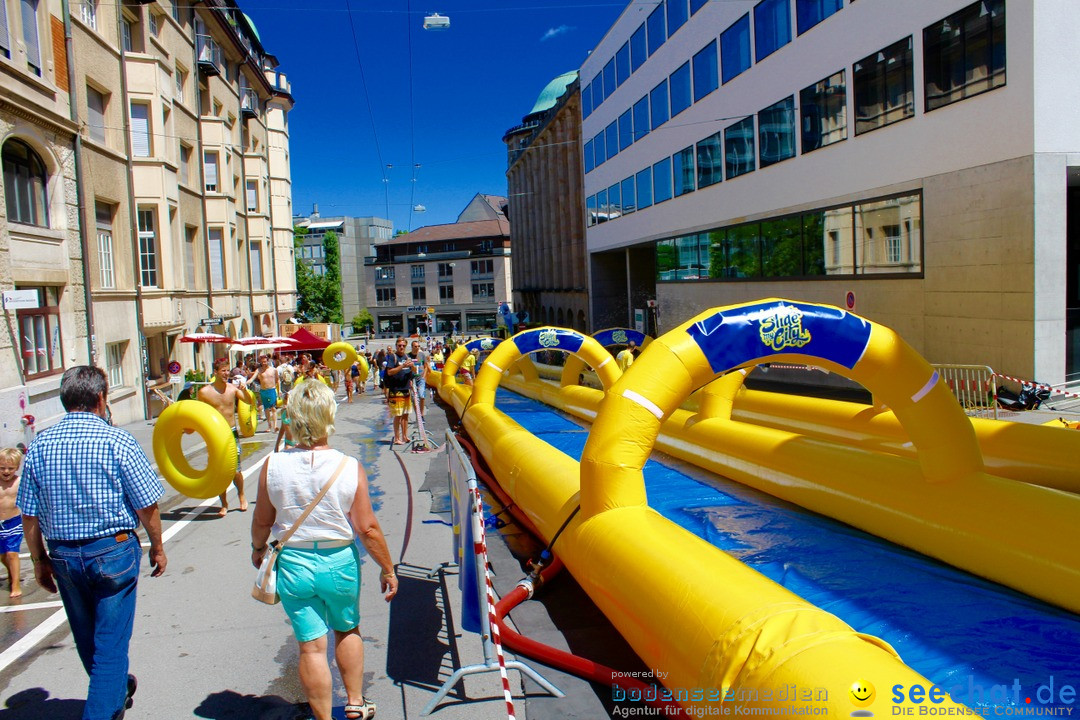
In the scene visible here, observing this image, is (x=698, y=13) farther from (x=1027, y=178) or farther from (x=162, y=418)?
(x=162, y=418)

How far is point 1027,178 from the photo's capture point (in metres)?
13.4

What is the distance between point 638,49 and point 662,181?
6.12 meters

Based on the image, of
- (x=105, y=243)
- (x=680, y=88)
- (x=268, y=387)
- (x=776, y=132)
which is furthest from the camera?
(x=680, y=88)

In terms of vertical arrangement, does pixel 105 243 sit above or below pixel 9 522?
above

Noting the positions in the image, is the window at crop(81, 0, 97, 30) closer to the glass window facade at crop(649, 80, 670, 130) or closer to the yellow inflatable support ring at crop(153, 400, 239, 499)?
the yellow inflatable support ring at crop(153, 400, 239, 499)

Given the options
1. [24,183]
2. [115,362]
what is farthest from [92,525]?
[115,362]

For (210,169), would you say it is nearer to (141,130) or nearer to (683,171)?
(141,130)

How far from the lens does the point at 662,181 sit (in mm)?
29609

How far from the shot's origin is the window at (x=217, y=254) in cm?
2709

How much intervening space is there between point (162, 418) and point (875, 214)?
54.6 feet

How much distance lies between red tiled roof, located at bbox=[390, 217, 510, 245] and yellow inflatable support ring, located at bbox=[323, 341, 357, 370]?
6564cm

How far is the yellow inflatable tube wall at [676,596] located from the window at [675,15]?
2411cm

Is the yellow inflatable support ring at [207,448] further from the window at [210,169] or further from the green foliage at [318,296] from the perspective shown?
the green foliage at [318,296]

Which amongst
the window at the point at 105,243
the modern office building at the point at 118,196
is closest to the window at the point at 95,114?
the modern office building at the point at 118,196
